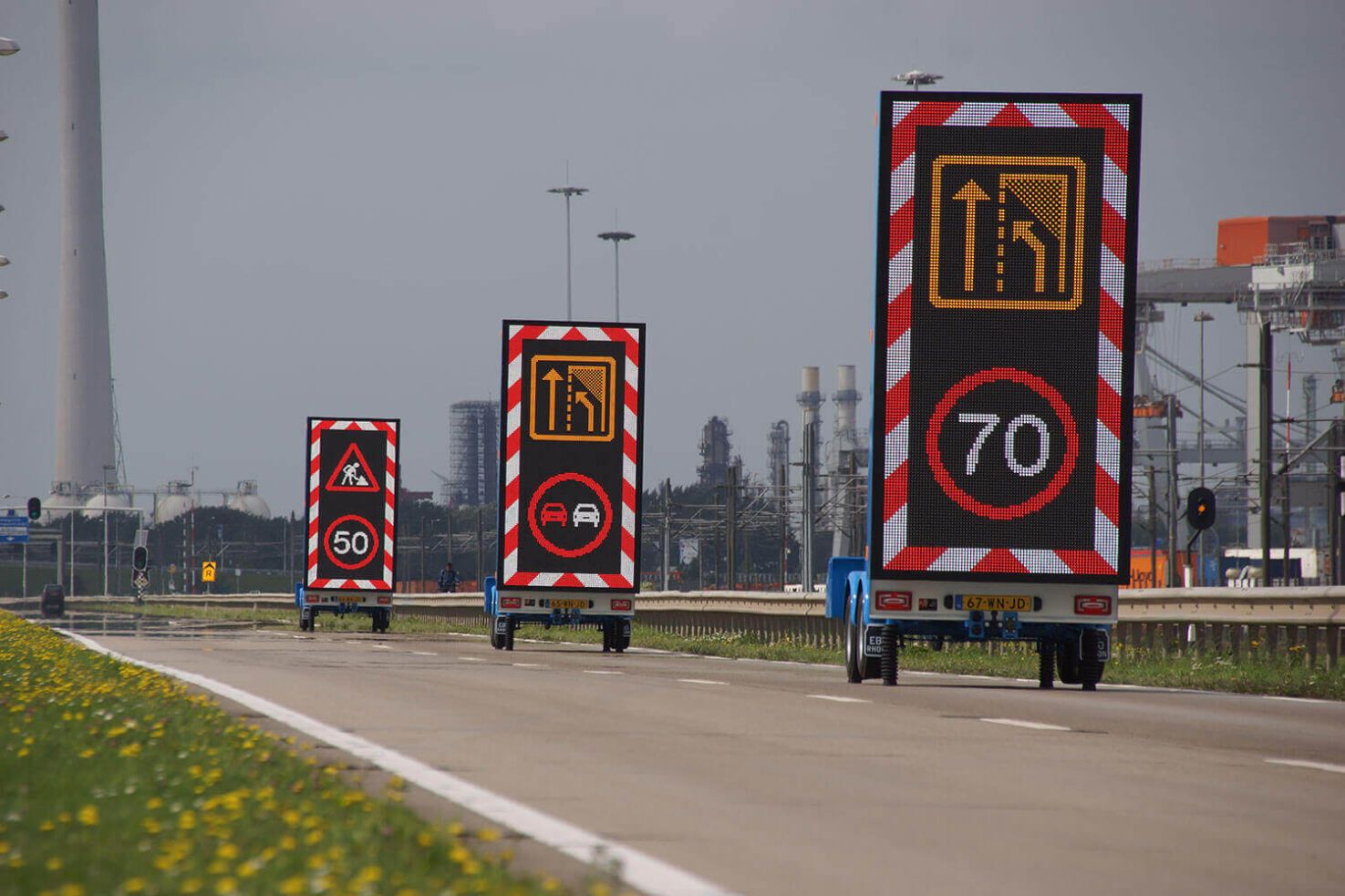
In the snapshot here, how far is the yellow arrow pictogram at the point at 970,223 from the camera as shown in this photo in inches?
691

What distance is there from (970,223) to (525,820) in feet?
35.4

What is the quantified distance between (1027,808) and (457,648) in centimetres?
2035

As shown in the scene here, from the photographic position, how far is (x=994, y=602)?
1767cm

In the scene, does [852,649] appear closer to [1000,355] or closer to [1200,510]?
[1000,355]

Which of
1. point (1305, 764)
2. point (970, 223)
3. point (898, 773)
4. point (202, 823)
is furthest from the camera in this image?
point (970, 223)

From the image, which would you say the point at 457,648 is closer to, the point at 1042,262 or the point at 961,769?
the point at 1042,262

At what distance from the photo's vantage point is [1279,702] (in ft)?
52.2

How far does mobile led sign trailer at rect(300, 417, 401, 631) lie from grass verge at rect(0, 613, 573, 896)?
2579 cm

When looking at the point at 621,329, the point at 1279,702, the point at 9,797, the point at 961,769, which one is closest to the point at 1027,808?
the point at 961,769

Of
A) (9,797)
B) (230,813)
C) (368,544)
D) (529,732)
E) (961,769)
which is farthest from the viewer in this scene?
(368,544)

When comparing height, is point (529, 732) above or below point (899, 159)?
below

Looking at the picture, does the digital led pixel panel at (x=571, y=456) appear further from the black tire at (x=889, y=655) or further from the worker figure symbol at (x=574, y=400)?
the black tire at (x=889, y=655)

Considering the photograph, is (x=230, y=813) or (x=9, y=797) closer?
(x=230, y=813)

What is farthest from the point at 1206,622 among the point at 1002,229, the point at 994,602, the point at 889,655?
the point at 1002,229
